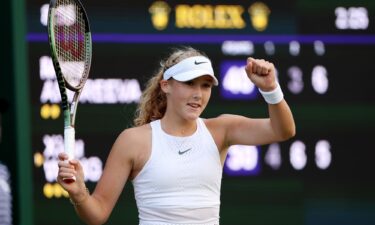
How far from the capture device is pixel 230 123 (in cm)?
400

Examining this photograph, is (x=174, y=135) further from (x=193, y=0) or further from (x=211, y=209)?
(x=193, y=0)

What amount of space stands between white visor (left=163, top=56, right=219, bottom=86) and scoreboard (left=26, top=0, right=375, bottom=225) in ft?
5.82

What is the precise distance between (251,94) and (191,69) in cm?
194

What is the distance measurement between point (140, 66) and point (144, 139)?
6.07 ft

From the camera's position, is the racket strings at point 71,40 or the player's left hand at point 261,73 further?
the racket strings at point 71,40

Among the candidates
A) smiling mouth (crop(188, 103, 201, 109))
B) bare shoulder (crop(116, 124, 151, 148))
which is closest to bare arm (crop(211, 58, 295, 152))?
smiling mouth (crop(188, 103, 201, 109))

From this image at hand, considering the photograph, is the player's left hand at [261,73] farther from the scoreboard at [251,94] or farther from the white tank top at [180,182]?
the scoreboard at [251,94]

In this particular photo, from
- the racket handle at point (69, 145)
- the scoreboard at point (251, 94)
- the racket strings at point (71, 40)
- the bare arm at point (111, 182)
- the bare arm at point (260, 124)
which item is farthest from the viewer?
the scoreboard at point (251, 94)

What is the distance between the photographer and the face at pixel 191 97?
12.8 ft

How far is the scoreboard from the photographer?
5.68 metres

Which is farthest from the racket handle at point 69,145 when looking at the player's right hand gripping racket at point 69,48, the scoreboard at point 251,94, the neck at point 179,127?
the scoreboard at point 251,94

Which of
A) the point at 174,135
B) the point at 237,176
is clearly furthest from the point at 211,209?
the point at 237,176

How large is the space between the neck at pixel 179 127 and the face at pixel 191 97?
0.12ft

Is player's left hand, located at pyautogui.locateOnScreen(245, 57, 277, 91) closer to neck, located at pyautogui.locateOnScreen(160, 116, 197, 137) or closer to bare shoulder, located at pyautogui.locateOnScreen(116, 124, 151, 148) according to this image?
neck, located at pyautogui.locateOnScreen(160, 116, 197, 137)
